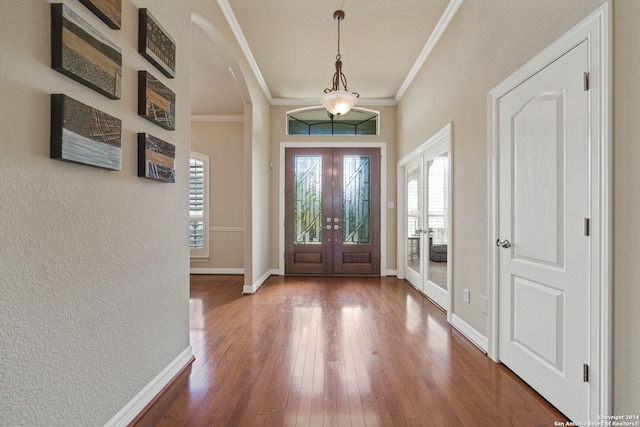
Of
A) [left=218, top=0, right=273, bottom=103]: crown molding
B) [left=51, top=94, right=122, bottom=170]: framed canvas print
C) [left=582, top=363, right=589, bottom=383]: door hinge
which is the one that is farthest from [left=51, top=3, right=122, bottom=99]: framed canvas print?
[left=582, top=363, right=589, bottom=383]: door hinge

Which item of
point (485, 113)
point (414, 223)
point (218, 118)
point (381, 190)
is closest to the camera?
point (485, 113)

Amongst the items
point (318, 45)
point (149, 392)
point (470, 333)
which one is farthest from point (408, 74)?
point (149, 392)

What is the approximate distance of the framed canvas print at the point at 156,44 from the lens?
175 centimetres

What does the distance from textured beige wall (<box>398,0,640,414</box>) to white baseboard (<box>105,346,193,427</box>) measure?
2.32 m

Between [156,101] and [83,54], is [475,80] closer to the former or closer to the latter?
[156,101]

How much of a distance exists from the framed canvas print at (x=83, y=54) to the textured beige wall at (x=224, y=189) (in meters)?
4.50

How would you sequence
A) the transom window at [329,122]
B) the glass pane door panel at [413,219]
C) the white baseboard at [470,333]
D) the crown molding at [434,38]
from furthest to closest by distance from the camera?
the transom window at [329,122]
the glass pane door panel at [413,219]
the crown molding at [434,38]
the white baseboard at [470,333]

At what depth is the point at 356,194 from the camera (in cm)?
571

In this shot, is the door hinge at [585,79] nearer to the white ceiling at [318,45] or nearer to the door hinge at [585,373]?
the door hinge at [585,373]

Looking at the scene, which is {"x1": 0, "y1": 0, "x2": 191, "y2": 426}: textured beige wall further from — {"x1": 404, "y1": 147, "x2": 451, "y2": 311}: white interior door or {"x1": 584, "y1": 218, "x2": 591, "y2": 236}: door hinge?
{"x1": 404, "y1": 147, "x2": 451, "y2": 311}: white interior door

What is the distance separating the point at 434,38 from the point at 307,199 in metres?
3.13

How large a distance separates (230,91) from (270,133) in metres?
1.01

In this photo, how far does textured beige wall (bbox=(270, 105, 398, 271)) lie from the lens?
566cm

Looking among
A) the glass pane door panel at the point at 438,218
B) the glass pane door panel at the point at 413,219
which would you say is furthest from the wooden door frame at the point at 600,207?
the glass pane door panel at the point at 413,219
